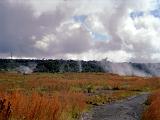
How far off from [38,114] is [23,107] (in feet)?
2.34

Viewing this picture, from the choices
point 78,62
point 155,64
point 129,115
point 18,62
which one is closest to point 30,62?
point 18,62

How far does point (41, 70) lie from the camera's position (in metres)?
144

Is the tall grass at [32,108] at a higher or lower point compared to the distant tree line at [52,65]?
lower

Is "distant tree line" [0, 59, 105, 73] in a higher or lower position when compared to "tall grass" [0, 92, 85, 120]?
higher

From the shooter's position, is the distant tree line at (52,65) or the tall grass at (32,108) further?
the distant tree line at (52,65)

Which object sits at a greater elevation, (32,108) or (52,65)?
(52,65)

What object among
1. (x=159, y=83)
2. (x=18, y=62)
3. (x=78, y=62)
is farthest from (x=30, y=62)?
(x=159, y=83)

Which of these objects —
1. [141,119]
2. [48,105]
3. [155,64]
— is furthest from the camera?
[155,64]

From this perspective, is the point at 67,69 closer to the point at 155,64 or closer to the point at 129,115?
the point at 155,64

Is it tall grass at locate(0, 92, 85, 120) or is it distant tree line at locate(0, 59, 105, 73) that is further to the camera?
distant tree line at locate(0, 59, 105, 73)

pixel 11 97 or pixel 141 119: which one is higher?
pixel 11 97

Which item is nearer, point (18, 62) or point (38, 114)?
point (38, 114)

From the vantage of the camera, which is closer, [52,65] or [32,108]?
[32,108]

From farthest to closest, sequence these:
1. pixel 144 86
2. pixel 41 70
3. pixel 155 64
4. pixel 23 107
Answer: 1. pixel 155 64
2. pixel 41 70
3. pixel 144 86
4. pixel 23 107
